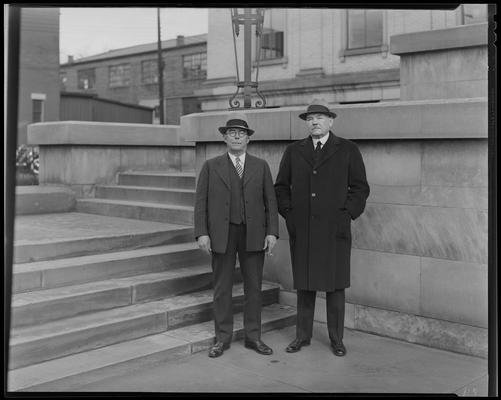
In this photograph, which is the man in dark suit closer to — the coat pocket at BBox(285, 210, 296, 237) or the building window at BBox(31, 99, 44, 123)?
the coat pocket at BBox(285, 210, 296, 237)

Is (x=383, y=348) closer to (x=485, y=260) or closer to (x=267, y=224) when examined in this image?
(x=485, y=260)

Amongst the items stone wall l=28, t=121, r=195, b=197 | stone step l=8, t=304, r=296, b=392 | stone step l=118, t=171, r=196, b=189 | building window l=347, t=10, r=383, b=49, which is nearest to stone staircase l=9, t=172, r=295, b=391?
stone step l=8, t=304, r=296, b=392

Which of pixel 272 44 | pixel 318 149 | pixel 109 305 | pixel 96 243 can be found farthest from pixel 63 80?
pixel 318 149

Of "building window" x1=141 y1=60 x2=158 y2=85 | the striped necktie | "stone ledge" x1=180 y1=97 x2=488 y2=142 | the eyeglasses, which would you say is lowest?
the striped necktie

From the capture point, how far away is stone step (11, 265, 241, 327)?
17.0 ft

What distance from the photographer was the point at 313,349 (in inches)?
226

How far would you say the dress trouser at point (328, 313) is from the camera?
5613 millimetres

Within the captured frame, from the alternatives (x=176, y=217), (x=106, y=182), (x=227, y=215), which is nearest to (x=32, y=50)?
(x=106, y=182)

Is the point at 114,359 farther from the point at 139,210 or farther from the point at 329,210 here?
the point at 139,210

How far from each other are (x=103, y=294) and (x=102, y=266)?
534mm

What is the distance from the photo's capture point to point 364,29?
19109 mm

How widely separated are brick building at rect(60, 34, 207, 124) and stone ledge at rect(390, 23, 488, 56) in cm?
2720

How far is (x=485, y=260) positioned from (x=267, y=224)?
2035 millimetres

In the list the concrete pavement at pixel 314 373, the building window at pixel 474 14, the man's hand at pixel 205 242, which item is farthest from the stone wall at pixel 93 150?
the building window at pixel 474 14
